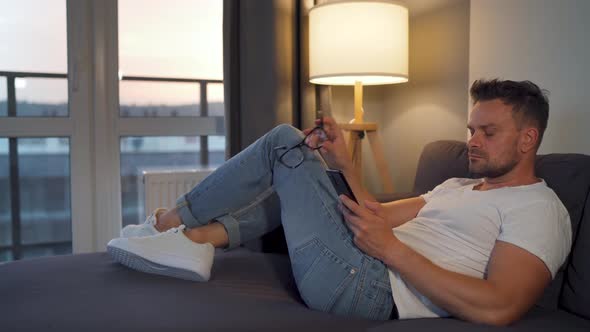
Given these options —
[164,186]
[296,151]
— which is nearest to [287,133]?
[296,151]

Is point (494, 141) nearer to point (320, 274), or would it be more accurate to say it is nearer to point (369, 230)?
point (369, 230)

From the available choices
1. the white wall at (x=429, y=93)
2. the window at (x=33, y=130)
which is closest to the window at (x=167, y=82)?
the window at (x=33, y=130)

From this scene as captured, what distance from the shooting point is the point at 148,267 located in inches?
61.4

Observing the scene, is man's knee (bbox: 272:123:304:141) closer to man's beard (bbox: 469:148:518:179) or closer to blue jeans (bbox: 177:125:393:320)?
blue jeans (bbox: 177:125:393:320)

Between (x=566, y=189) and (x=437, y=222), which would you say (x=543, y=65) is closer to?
(x=566, y=189)

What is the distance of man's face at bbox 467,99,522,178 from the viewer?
1397 millimetres

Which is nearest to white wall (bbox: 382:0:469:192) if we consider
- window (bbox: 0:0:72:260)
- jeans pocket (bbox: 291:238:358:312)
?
jeans pocket (bbox: 291:238:358:312)

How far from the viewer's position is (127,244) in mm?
1561

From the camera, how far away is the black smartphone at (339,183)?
58.4 inches

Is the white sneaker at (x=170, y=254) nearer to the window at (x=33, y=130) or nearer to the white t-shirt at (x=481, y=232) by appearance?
the white t-shirt at (x=481, y=232)

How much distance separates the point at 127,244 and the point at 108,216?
5.07 feet

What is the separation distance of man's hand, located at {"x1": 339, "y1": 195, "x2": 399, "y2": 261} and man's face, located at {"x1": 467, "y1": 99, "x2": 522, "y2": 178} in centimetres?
28

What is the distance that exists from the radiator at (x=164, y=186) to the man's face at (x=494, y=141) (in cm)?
189

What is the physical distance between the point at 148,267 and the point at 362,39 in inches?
47.2
